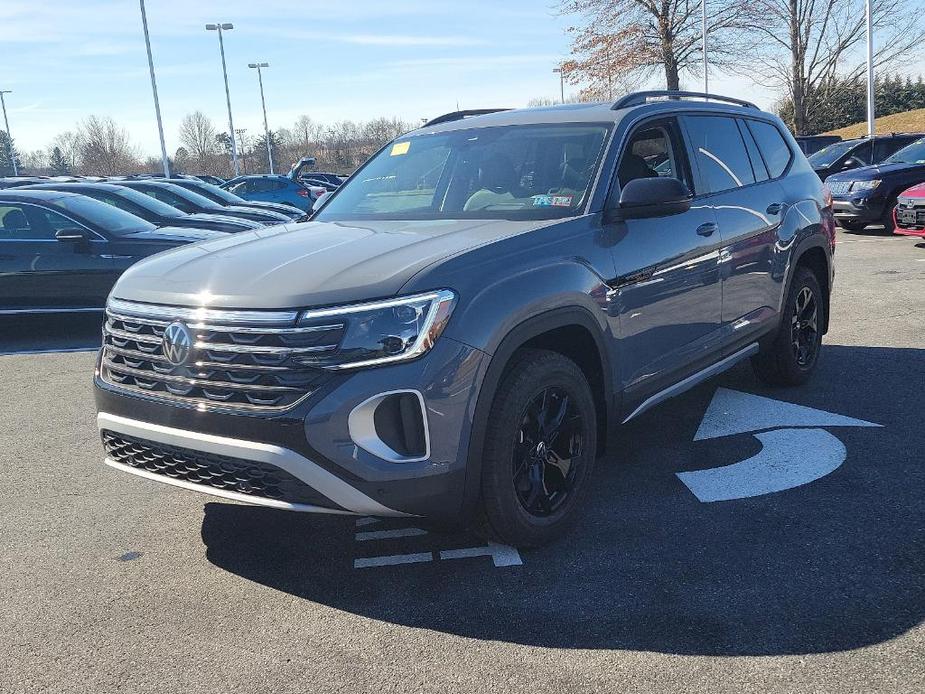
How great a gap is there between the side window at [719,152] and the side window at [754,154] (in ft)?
0.17

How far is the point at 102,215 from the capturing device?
351 inches

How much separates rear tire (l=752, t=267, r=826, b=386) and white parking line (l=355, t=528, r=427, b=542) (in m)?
2.78

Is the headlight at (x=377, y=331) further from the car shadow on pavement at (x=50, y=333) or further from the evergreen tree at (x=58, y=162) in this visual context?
the evergreen tree at (x=58, y=162)

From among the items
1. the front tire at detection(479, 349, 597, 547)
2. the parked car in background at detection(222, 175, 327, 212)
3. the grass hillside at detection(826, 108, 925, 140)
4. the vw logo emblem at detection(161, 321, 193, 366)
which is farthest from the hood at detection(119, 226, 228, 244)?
the grass hillside at detection(826, 108, 925, 140)

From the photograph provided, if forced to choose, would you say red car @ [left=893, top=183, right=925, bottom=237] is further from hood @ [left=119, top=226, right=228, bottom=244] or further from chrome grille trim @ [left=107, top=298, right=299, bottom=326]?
chrome grille trim @ [left=107, top=298, right=299, bottom=326]

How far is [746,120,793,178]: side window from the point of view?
5.43 metres

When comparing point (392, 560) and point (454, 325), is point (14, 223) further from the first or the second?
point (454, 325)

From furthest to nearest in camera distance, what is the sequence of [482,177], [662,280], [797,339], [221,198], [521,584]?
[221,198] → [797,339] → [482,177] → [662,280] → [521,584]

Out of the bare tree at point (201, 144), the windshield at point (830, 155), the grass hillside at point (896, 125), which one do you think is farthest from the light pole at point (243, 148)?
the windshield at point (830, 155)

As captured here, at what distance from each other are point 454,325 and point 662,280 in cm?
145

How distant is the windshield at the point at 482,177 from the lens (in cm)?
391

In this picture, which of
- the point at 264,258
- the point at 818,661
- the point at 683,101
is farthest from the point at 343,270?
the point at 683,101

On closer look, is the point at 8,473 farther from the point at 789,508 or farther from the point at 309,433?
the point at 789,508

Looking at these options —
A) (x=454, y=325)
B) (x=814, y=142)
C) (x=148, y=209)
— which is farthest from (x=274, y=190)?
(x=454, y=325)
